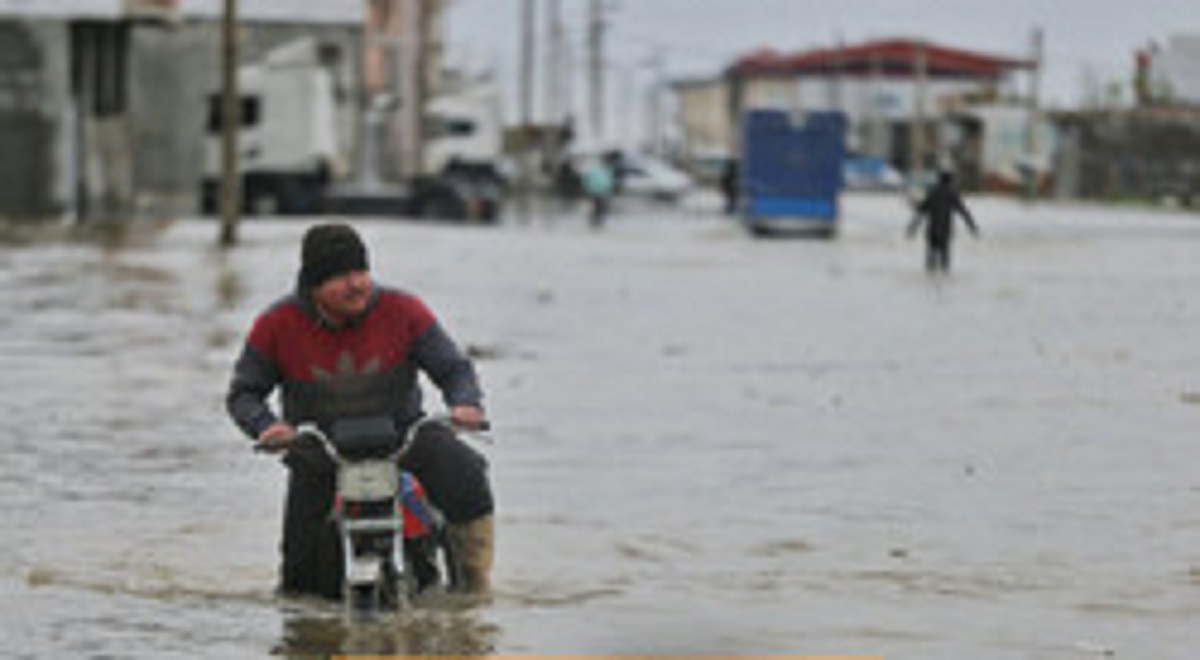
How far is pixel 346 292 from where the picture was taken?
9992 mm

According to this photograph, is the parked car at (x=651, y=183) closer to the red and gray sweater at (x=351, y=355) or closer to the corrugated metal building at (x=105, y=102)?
the corrugated metal building at (x=105, y=102)

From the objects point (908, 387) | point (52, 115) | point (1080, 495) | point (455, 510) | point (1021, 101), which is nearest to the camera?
point (455, 510)

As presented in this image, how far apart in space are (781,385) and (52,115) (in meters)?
40.5

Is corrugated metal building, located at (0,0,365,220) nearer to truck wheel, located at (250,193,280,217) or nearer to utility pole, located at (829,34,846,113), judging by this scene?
truck wheel, located at (250,193,280,217)

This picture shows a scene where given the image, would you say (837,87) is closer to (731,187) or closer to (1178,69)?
(1178,69)

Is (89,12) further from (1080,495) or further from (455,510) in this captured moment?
(455,510)

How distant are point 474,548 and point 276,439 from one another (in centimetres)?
104

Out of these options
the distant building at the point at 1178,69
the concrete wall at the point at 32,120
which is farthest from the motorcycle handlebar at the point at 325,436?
the distant building at the point at 1178,69

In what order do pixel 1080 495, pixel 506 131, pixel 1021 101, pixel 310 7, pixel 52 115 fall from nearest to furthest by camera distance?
pixel 1080 495 < pixel 52 115 < pixel 310 7 < pixel 1021 101 < pixel 506 131

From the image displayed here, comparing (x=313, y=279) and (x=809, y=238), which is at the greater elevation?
(x=313, y=279)

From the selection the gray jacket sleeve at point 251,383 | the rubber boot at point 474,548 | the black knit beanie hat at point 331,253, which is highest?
the black knit beanie hat at point 331,253

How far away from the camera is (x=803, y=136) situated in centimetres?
6384

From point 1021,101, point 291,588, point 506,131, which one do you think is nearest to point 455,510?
point 291,588

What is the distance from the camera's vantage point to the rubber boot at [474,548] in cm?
1057
